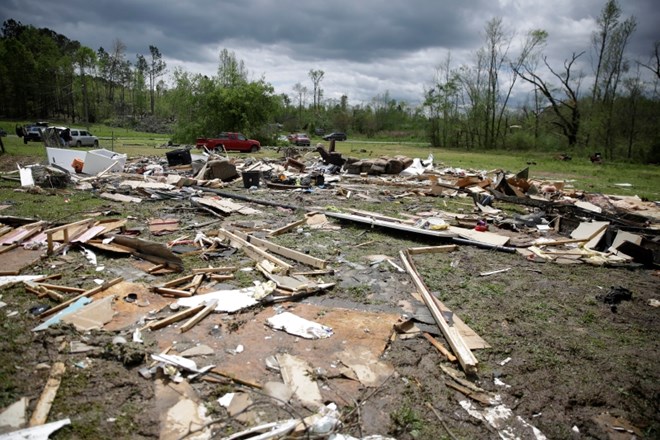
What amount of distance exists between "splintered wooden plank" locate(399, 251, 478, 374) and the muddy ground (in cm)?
11

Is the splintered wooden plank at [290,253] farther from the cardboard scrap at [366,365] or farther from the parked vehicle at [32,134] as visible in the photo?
the parked vehicle at [32,134]

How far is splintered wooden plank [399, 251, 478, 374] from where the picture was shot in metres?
3.61

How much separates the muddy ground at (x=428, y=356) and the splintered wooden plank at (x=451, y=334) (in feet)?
0.38

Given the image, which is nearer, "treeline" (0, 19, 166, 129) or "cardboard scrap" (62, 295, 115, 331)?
"cardboard scrap" (62, 295, 115, 331)

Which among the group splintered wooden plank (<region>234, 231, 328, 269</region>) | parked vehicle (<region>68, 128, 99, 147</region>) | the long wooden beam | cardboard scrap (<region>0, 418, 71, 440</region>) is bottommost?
cardboard scrap (<region>0, 418, 71, 440</region>)

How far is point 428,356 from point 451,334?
0.42 m

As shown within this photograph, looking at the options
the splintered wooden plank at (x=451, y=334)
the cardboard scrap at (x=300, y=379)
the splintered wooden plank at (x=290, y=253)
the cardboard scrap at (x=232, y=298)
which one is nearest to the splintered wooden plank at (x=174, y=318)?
the cardboard scrap at (x=232, y=298)

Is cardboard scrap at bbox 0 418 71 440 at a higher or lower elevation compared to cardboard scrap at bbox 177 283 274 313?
lower

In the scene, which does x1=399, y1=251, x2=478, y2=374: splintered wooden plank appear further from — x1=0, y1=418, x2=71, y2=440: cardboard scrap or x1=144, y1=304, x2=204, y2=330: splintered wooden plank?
x1=0, y1=418, x2=71, y2=440: cardboard scrap

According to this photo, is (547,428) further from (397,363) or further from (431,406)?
(397,363)

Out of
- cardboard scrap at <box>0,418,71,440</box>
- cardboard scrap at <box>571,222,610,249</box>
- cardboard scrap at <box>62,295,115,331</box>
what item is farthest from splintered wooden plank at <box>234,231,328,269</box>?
cardboard scrap at <box>571,222,610,249</box>

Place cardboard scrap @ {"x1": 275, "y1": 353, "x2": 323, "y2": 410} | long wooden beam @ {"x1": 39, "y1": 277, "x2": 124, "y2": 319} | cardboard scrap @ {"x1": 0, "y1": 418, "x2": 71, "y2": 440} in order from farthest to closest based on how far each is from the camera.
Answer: long wooden beam @ {"x1": 39, "y1": 277, "x2": 124, "y2": 319} → cardboard scrap @ {"x1": 275, "y1": 353, "x2": 323, "y2": 410} → cardboard scrap @ {"x1": 0, "y1": 418, "x2": 71, "y2": 440}

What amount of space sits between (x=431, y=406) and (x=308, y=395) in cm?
101

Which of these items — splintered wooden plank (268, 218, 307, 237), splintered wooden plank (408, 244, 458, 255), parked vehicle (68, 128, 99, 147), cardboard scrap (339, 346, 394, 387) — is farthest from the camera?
parked vehicle (68, 128, 99, 147)
